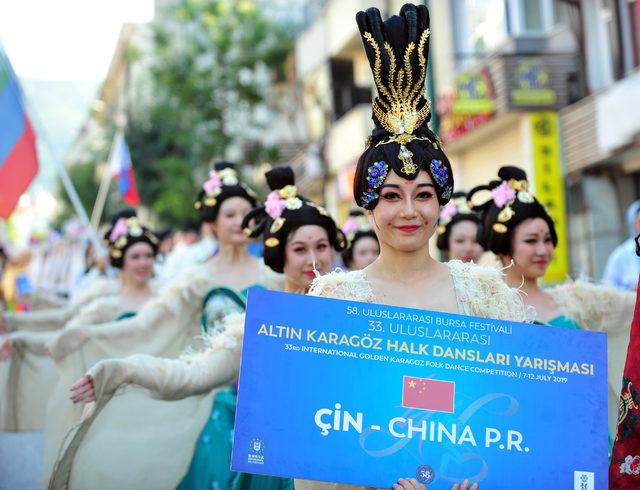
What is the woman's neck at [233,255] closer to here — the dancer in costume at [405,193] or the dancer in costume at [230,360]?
the dancer in costume at [230,360]

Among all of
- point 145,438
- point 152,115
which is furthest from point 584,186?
point 152,115

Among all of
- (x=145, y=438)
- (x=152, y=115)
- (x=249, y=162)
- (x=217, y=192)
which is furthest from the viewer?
(x=152, y=115)

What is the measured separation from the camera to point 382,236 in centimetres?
392

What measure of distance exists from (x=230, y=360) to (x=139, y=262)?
4325mm

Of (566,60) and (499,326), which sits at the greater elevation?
(566,60)

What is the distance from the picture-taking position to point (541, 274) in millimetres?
6043

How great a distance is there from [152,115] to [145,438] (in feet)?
95.1

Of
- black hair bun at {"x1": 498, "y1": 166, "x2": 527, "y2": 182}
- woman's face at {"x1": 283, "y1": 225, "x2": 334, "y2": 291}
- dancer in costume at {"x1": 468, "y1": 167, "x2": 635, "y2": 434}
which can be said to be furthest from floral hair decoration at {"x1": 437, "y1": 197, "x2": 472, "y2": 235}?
woman's face at {"x1": 283, "y1": 225, "x2": 334, "y2": 291}

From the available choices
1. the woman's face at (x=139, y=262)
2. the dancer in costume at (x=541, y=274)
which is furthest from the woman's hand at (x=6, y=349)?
the dancer in costume at (x=541, y=274)

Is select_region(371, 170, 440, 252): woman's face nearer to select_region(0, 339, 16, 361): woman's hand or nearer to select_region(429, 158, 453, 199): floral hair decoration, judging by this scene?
select_region(429, 158, 453, 199): floral hair decoration

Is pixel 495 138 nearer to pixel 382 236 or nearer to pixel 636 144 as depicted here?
pixel 636 144

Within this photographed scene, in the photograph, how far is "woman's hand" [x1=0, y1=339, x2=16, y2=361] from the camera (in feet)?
27.8

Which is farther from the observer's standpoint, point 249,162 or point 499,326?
point 249,162

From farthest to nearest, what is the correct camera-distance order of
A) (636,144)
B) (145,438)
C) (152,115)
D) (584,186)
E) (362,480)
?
(152,115)
(584,186)
(636,144)
(145,438)
(362,480)
